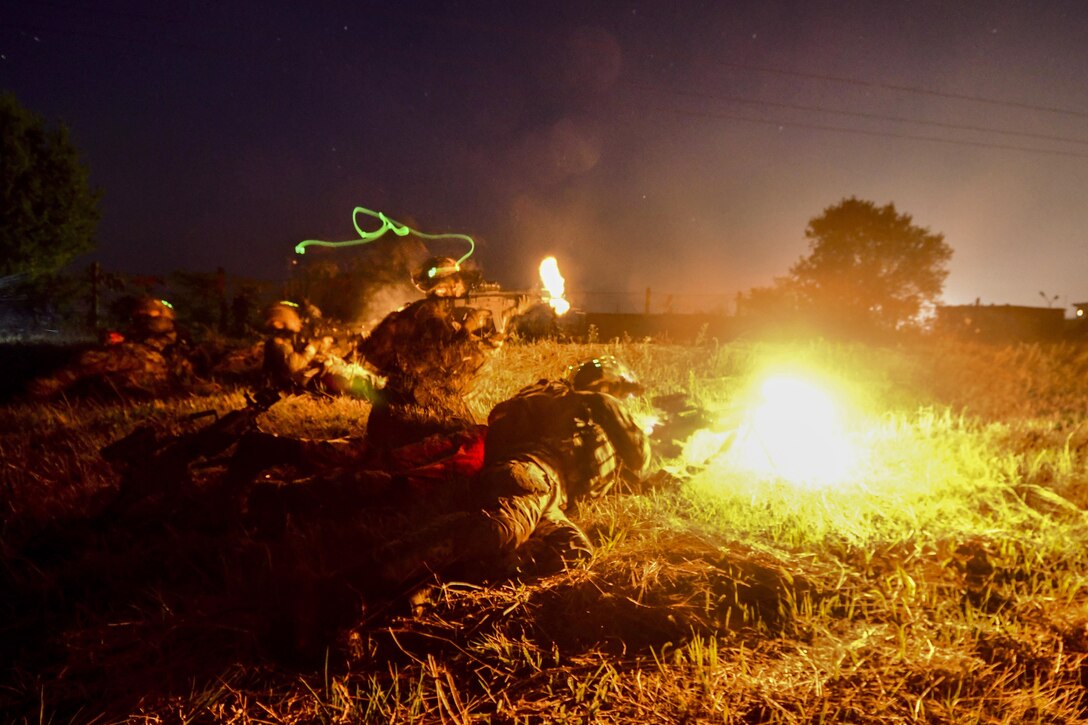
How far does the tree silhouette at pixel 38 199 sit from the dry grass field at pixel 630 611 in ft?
52.5

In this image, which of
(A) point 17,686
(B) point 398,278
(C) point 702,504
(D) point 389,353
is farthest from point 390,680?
(B) point 398,278

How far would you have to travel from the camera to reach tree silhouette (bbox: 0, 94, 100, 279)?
53.7 feet

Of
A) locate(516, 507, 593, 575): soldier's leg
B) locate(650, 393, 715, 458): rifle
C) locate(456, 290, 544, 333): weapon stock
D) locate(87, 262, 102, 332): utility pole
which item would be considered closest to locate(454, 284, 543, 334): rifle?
locate(456, 290, 544, 333): weapon stock

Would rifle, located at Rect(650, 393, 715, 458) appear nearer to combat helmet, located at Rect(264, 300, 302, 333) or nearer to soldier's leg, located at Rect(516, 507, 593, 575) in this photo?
soldier's leg, located at Rect(516, 507, 593, 575)

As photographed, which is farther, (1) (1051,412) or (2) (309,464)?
(1) (1051,412)

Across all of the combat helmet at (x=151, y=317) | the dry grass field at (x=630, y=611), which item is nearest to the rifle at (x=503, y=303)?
the dry grass field at (x=630, y=611)

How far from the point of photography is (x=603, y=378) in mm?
5355

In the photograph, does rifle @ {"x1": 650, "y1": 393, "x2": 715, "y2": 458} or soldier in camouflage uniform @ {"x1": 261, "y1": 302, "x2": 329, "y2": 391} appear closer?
rifle @ {"x1": 650, "y1": 393, "x2": 715, "y2": 458}

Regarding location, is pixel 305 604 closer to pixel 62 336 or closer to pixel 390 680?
pixel 390 680

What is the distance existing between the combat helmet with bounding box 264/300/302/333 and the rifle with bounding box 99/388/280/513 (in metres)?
3.68

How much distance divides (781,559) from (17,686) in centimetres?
357

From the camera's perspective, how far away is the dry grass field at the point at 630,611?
2184 millimetres

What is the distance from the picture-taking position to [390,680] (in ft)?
7.50

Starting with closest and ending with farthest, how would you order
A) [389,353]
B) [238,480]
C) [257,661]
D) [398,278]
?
[257,661] < [238,480] < [389,353] < [398,278]
